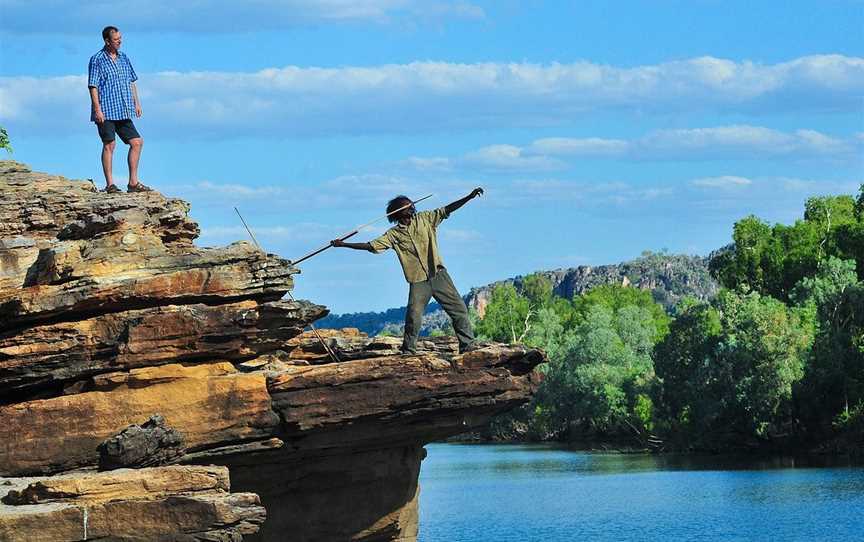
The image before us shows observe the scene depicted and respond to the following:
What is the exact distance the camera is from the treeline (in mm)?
71750

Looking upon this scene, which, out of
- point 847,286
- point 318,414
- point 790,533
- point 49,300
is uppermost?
point 847,286

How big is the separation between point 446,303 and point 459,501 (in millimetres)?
36584

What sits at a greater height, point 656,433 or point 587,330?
point 587,330

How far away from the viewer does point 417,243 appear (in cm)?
2380

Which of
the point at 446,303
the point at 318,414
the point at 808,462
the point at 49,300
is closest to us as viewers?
the point at 49,300

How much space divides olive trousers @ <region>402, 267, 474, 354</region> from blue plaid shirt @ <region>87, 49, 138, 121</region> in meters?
5.14

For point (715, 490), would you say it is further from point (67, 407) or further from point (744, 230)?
point (744, 230)

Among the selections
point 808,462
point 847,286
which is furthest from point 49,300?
point 847,286

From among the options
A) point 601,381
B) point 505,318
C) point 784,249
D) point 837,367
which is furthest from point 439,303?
point 505,318

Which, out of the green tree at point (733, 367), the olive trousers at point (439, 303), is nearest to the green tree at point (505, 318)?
the green tree at point (733, 367)

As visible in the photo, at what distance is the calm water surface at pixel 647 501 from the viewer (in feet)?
157

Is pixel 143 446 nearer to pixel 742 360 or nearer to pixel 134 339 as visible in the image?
pixel 134 339

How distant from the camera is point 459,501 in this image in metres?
59.8

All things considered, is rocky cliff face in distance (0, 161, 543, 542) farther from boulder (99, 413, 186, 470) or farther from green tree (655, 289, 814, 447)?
green tree (655, 289, 814, 447)
